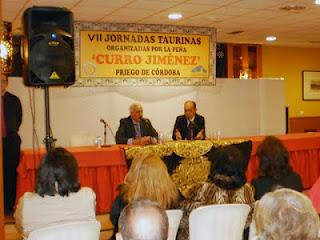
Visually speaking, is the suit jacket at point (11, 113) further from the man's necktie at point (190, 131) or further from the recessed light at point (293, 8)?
the recessed light at point (293, 8)

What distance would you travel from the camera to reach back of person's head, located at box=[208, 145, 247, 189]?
126 inches

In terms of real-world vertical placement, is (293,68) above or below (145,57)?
above

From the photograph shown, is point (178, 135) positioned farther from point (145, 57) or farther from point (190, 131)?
point (145, 57)

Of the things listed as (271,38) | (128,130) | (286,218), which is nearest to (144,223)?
(286,218)

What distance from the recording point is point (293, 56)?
480 inches

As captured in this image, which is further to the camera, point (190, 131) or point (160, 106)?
point (160, 106)

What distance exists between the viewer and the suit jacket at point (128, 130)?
6.29m

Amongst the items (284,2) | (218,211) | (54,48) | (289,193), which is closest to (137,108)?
(284,2)

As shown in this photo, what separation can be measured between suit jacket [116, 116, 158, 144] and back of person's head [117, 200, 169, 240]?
445 cm

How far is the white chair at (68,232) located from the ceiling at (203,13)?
3888 millimetres

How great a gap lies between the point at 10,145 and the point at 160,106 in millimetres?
3283

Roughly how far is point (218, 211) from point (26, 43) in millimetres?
1912

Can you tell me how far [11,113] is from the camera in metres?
5.41

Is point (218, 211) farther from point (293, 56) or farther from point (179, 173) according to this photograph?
point (293, 56)
